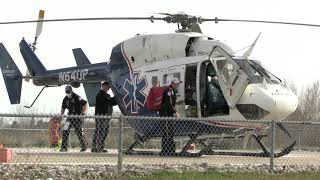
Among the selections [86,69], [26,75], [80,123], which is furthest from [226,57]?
[26,75]

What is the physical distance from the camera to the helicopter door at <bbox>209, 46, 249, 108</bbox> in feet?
49.0

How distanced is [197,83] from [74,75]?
6.34 meters

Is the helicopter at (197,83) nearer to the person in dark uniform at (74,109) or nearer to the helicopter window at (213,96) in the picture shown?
the helicopter window at (213,96)

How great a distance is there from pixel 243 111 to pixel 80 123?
4.67 m

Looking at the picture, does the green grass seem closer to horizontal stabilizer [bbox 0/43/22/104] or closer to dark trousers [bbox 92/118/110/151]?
dark trousers [bbox 92/118/110/151]

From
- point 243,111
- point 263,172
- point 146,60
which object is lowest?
point 263,172

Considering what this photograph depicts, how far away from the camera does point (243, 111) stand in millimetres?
14930

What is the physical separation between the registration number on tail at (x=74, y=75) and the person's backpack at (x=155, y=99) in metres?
4.80

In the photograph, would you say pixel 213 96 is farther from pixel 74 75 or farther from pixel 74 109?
pixel 74 75

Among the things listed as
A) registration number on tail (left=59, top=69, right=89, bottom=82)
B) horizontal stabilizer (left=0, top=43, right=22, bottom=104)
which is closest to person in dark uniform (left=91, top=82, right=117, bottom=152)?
registration number on tail (left=59, top=69, right=89, bottom=82)

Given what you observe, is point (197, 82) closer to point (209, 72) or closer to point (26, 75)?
point (209, 72)

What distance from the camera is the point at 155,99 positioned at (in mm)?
15258

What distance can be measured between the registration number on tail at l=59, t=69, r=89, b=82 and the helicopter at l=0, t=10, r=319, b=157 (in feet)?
6.36

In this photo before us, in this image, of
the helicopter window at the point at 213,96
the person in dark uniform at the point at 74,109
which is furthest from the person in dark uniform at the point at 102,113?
the helicopter window at the point at 213,96
